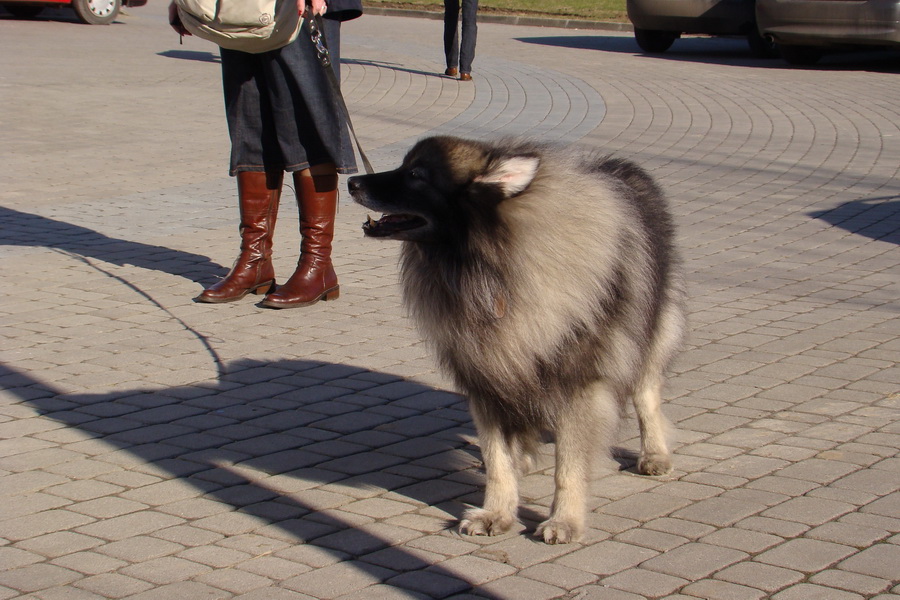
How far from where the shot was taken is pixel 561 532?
3756 mm

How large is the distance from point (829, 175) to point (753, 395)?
18.7 feet

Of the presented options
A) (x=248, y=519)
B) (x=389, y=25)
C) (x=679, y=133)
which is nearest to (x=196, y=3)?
(x=248, y=519)

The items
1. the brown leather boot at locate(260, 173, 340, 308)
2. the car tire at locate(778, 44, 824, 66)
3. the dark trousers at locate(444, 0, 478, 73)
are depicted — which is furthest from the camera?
the car tire at locate(778, 44, 824, 66)

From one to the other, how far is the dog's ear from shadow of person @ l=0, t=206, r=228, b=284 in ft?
13.1

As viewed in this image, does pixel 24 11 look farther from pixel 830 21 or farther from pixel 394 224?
pixel 394 224

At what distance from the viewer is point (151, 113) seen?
13406 millimetres

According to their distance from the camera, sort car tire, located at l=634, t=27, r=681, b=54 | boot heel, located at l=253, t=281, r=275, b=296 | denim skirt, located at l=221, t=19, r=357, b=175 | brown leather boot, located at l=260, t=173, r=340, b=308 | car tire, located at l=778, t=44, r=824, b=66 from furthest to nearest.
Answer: car tire, located at l=634, t=27, r=681, b=54
car tire, located at l=778, t=44, r=824, b=66
boot heel, located at l=253, t=281, r=275, b=296
brown leather boot, located at l=260, t=173, r=340, b=308
denim skirt, located at l=221, t=19, r=357, b=175

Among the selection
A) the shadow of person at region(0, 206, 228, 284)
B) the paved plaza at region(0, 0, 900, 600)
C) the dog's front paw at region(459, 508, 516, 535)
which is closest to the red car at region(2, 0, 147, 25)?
the paved plaza at region(0, 0, 900, 600)

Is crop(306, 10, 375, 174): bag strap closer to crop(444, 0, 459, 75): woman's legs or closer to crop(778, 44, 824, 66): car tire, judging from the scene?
crop(444, 0, 459, 75): woman's legs

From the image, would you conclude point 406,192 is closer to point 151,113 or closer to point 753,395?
point 753,395

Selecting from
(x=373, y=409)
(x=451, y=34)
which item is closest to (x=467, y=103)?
(x=451, y=34)

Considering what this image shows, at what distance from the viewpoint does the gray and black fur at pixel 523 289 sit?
3.62 meters

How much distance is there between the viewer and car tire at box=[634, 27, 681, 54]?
19969 mm

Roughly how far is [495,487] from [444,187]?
1076mm
